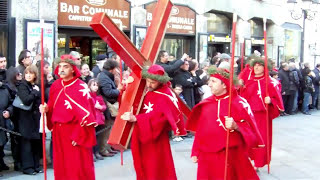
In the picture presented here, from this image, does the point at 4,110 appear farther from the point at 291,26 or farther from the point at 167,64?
the point at 291,26

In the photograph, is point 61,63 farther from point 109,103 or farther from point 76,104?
point 109,103

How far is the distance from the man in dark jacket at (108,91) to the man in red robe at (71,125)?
2.81 metres

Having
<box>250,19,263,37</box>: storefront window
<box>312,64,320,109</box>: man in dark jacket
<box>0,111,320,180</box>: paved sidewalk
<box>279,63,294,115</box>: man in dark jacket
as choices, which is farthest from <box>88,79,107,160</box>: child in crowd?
<box>250,19,263,37</box>: storefront window

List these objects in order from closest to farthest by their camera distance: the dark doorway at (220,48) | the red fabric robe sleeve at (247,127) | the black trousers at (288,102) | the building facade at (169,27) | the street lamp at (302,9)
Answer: the red fabric robe sleeve at (247,127), the building facade at (169,27), the black trousers at (288,102), the dark doorway at (220,48), the street lamp at (302,9)

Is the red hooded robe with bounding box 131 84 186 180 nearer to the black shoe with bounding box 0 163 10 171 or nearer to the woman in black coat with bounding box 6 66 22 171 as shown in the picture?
the woman in black coat with bounding box 6 66 22 171

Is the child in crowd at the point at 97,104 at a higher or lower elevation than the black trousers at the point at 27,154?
higher

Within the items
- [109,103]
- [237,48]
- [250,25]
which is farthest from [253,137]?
[250,25]

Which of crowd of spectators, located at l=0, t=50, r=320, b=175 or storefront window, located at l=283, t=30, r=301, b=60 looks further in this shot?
storefront window, located at l=283, t=30, r=301, b=60

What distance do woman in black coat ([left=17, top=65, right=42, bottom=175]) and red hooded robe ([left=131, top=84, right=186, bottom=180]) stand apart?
233cm

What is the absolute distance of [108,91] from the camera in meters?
8.96

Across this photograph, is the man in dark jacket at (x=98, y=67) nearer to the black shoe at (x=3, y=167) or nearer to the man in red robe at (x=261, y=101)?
the black shoe at (x=3, y=167)

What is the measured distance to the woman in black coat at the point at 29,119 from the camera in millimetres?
7414

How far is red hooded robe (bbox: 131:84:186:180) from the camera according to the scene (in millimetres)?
5793

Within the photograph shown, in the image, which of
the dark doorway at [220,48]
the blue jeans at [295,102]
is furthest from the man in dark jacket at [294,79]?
the dark doorway at [220,48]
